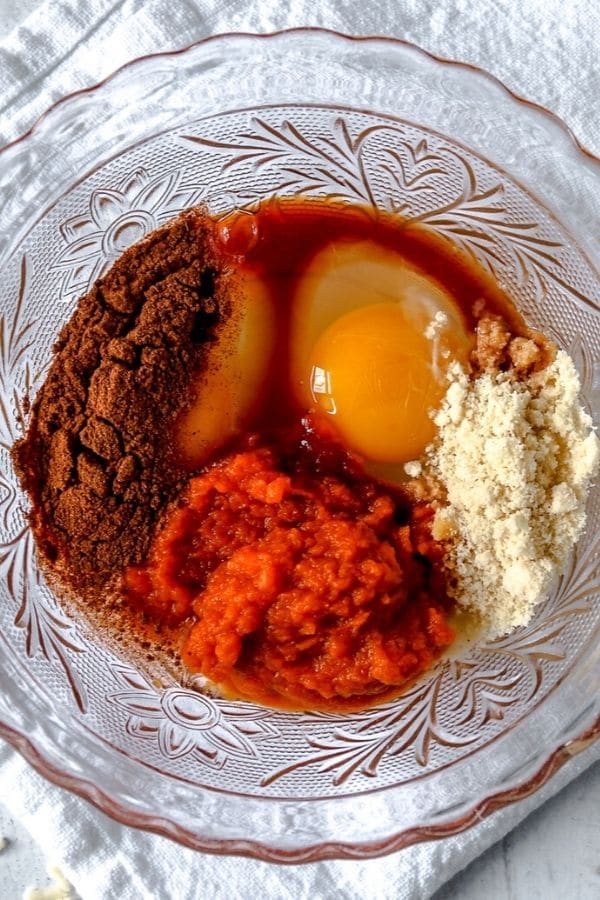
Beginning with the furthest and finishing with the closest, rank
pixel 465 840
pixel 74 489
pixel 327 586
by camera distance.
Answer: pixel 465 840, pixel 74 489, pixel 327 586

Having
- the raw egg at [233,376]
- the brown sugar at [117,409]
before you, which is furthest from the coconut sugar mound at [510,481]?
the brown sugar at [117,409]

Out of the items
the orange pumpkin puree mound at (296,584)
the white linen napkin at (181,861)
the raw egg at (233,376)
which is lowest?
the white linen napkin at (181,861)

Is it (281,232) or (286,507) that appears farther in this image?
(281,232)

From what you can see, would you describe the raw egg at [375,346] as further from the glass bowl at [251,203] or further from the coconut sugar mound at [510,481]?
the glass bowl at [251,203]

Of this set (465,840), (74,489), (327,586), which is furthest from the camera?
(465,840)

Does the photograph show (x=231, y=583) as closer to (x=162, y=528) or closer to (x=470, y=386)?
(x=162, y=528)

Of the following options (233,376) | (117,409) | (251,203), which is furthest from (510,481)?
(251,203)

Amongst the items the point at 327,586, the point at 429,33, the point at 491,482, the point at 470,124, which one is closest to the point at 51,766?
the point at 327,586
